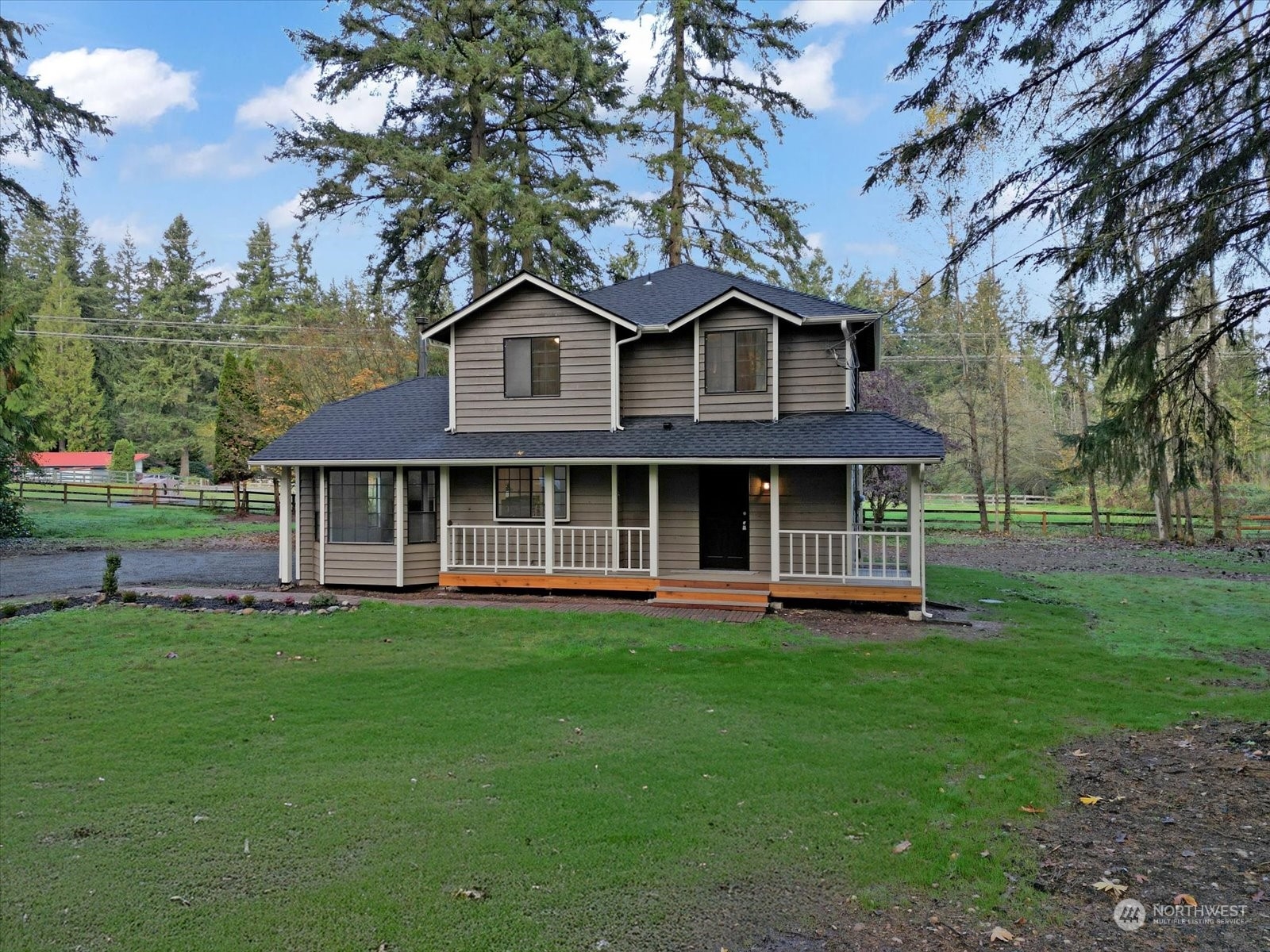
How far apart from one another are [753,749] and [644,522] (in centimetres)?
779

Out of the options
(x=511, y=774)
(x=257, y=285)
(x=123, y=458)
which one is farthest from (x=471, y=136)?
(x=123, y=458)

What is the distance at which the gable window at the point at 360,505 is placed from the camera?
1338 centimetres

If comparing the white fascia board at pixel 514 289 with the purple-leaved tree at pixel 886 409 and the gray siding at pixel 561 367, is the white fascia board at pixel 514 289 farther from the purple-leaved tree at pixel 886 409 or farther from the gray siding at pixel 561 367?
the purple-leaved tree at pixel 886 409

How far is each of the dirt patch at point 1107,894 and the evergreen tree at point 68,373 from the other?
52.9 metres

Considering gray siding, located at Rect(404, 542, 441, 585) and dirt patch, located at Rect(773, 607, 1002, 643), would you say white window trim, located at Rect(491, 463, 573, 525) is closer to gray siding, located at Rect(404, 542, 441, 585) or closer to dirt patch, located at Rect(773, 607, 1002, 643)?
gray siding, located at Rect(404, 542, 441, 585)

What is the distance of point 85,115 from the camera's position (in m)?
16.5

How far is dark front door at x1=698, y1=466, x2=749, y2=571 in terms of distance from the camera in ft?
42.4

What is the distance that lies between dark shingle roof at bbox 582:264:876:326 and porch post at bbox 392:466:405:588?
488 cm

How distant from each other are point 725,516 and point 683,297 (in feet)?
15.6

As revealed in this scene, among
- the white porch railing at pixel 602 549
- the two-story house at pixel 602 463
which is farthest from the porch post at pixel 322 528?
the white porch railing at pixel 602 549

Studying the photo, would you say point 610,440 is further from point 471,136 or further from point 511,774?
point 471,136

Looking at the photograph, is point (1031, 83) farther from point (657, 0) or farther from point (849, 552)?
point (657, 0)

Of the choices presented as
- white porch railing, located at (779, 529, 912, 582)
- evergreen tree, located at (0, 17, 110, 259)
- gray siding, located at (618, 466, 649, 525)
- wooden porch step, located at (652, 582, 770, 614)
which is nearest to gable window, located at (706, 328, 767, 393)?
gray siding, located at (618, 466, 649, 525)

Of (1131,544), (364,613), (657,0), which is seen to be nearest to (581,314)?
(364,613)
